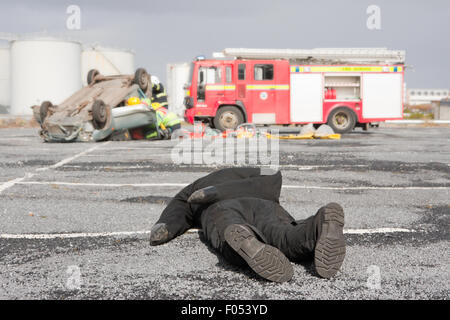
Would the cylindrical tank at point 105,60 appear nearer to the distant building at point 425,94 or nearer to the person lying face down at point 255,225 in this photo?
the person lying face down at point 255,225

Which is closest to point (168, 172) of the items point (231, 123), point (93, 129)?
point (93, 129)

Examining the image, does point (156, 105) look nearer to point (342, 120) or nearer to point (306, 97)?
point (306, 97)

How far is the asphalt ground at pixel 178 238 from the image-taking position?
2771mm

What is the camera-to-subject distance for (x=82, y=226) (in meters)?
4.24

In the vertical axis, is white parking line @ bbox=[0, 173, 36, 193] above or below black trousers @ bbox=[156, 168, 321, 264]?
below

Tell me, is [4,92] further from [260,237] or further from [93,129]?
[260,237]

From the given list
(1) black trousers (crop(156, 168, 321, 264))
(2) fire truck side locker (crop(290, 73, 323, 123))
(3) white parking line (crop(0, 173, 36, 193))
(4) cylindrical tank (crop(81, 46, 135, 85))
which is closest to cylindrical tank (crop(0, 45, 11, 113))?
(4) cylindrical tank (crop(81, 46, 135, 85))

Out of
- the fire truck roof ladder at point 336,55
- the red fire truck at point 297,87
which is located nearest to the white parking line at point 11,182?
the red fire truck at point 297,87

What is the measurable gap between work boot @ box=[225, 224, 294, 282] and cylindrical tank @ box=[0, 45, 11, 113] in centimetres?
4581

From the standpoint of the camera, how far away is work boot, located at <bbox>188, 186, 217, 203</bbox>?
3.34 meters

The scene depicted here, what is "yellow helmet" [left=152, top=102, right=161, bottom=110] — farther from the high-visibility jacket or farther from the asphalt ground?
the asphalt ground

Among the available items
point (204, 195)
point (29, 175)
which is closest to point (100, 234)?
point (204, 195)

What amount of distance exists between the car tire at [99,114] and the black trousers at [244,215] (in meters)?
9.45

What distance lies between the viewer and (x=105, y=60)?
42750 mm
